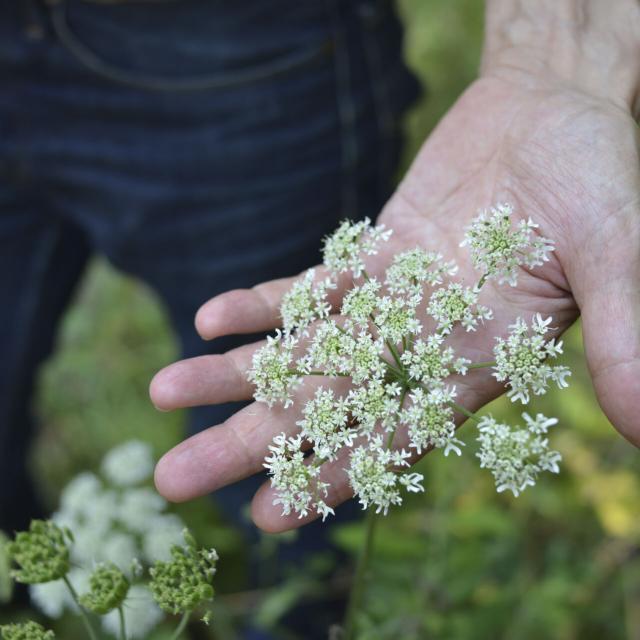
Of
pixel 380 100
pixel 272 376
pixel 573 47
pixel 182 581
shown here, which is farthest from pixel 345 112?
pixel 182 581

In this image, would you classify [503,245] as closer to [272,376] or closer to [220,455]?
[272,376]

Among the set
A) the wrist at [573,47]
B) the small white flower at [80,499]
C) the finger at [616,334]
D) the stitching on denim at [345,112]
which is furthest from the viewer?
the stitching on denim at [345,112]

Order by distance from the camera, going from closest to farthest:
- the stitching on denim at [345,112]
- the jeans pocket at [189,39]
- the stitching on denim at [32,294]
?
the jeans pocket at [189,39] < the stitching on denim at [345,112] < the stitching on denim at [32,294]

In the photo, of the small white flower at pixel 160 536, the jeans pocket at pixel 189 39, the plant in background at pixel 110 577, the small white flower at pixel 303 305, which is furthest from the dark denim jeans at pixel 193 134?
the plant in background at pixel 110 577

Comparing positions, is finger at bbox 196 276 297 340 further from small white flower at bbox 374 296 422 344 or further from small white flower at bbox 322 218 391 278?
small white flower at bbox 374 296 422 344

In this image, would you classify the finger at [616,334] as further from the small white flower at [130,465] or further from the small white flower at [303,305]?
the small white flower at [130,465]

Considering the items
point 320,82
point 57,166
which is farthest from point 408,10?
point 57,166

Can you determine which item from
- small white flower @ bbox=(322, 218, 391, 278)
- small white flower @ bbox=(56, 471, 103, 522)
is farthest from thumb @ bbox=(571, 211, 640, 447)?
small white flower @ bbox=(56, 471, 103, 522)
